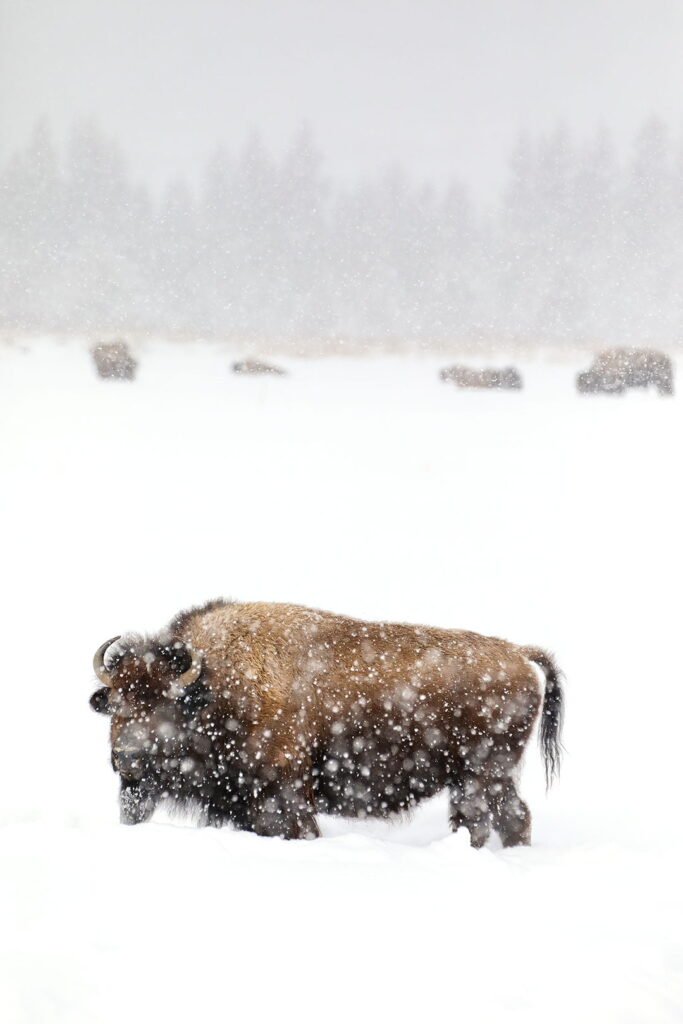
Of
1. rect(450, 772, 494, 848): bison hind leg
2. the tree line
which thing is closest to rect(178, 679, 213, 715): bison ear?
rect(450, 772, 494, 848): bison hind leg

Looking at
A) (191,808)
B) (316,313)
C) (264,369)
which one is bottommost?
(191,808)

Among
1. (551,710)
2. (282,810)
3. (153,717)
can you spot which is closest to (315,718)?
(282,810)

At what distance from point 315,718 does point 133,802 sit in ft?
2.64

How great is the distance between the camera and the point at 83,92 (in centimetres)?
666

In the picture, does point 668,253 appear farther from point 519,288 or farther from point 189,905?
point 189,905

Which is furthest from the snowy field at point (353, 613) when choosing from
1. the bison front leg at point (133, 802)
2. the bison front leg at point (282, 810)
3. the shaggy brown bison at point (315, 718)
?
the bison front leg at point (282, 810)

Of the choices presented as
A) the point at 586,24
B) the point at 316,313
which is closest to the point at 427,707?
the point at 586,24

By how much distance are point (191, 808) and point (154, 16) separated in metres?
5.62

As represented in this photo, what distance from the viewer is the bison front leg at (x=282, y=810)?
323cm

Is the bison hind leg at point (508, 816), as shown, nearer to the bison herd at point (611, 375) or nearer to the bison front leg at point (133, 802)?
the bison front leg at point (133, 802)

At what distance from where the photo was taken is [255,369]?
8.13 metres

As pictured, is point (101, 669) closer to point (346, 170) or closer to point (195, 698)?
point (195, 698)

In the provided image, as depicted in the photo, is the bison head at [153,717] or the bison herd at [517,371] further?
the bison herd at [517,371]

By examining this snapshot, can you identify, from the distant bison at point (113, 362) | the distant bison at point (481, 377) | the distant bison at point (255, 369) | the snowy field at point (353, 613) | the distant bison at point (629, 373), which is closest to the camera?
the snowy field at point (353, 613)
